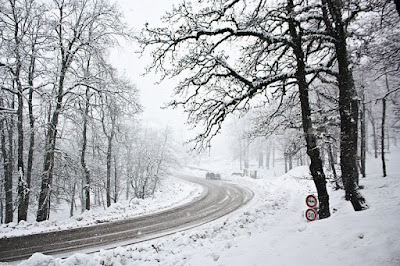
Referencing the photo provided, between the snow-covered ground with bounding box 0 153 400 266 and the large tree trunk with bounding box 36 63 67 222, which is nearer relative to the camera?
the snow-covered ground with bounding box 0 153 400 266

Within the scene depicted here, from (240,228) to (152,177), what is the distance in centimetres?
1986

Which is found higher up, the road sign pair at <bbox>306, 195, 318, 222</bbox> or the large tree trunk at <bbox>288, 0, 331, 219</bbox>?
the large tree trunk at <bbox>288, 0, 331, 219</bbox>

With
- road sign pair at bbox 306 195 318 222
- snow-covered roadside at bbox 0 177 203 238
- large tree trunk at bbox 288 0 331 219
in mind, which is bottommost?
snow-covered roadside at bbox 0 177 203 238

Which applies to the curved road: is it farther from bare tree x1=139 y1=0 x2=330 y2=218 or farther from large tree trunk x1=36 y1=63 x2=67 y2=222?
bare tree x1=139 y1=0 x2=330 y2=218

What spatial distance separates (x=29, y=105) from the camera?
11516 millimetres

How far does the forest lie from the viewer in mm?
5562

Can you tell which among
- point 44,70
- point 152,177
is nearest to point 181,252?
point 44,70

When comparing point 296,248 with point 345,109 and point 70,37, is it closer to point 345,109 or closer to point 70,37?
point 345,109

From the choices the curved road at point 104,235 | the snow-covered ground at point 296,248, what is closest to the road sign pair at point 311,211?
the snow-covered ground at point 296,248

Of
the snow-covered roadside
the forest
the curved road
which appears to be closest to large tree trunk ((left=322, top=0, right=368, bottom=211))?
the forest

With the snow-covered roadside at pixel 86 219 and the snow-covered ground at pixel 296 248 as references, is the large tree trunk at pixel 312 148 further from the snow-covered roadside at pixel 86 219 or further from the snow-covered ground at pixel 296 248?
the snow-covered roadside at pixel 86 219

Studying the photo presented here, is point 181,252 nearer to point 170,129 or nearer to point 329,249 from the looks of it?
point 329,249

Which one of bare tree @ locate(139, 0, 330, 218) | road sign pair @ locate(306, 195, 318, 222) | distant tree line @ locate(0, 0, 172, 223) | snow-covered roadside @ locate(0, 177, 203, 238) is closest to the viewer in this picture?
bare tree @ locate(139, 0, 330, 218)

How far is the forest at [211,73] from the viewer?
5.56 meters
